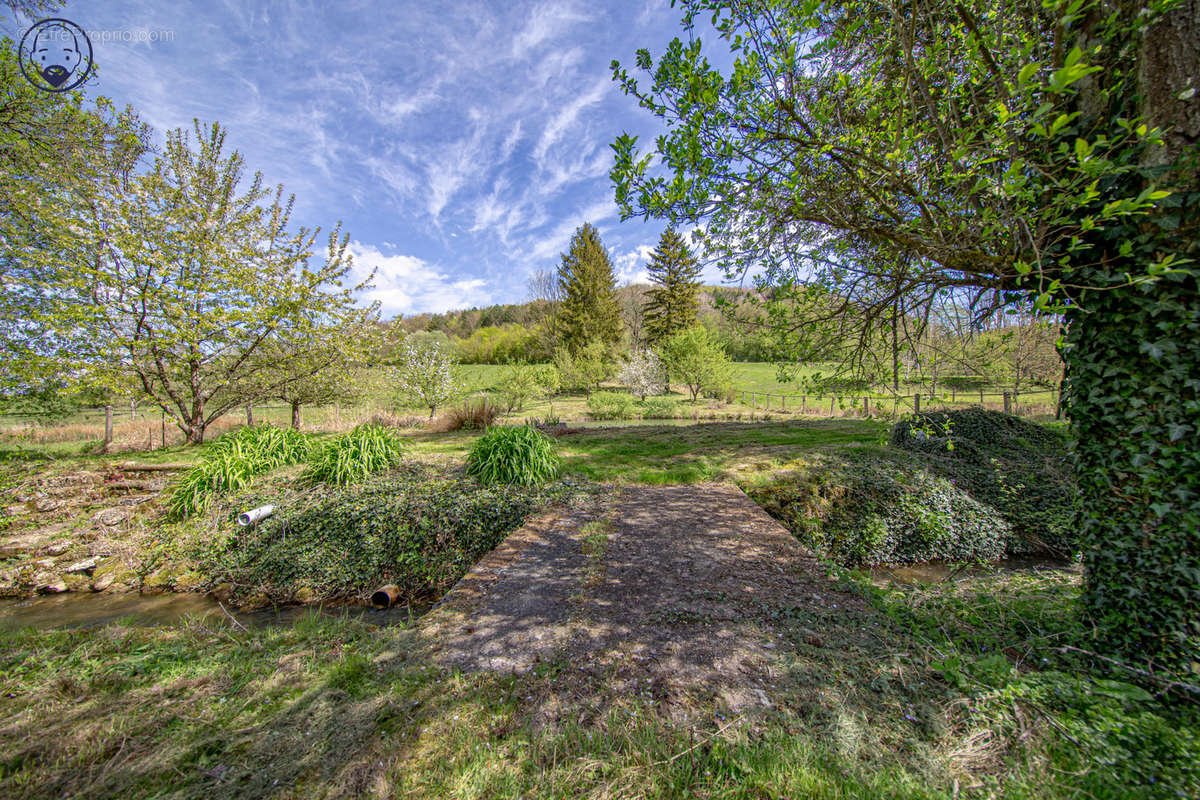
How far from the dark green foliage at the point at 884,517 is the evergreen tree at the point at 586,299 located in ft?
69.7

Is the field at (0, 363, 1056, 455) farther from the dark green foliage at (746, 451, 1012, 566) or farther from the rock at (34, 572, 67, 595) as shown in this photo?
the rock at (34, 572, 67, 595)

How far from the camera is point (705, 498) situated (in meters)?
5.38

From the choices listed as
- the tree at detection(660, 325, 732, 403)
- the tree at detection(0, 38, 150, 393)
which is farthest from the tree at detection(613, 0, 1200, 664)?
the tree at detection(660, 325, 732, 403)

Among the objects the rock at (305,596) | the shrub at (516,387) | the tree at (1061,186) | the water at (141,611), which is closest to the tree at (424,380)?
the shrub at (516,387)

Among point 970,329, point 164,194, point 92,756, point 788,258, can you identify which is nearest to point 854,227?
point 788,258

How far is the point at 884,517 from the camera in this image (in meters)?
5.50

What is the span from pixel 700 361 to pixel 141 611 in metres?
18.9

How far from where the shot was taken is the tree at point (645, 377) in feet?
72.3

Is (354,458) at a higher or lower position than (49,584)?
higher

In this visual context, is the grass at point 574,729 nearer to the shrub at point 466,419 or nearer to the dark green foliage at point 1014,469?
the dark green foliage at point 1014,469

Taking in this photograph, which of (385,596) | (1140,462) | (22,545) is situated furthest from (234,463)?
(1140,462)

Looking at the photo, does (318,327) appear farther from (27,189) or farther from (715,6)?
(715,6)

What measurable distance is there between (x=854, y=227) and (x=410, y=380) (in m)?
12.7

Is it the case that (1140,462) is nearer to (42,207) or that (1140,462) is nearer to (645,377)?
(42,207)
